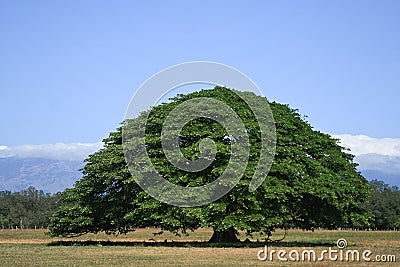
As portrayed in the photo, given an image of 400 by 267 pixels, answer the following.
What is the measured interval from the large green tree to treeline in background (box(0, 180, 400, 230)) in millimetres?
45134

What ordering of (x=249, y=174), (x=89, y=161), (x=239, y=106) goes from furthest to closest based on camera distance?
(x=89, y=161), (x=239, y=106), (x=249, y=174)

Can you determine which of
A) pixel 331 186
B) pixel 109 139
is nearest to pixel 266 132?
pixel 331 186

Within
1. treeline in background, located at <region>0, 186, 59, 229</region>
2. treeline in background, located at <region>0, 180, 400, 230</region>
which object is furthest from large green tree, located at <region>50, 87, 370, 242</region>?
treeline in background, located at <region>0, 186, 59, 229</region>

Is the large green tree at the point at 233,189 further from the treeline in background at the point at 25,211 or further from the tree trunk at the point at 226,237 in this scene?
the treeline in background at the point at 25,211

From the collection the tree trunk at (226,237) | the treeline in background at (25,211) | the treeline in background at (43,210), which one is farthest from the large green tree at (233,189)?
the treeline in background at (25,211)

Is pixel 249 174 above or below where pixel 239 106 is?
below

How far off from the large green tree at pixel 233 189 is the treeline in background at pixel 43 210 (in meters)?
45.1

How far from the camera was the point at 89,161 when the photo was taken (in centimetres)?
5103

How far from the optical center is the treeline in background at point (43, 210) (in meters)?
110

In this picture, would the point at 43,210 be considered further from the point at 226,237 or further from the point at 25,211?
the point at 226,237

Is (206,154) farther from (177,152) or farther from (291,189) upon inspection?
(291,189)

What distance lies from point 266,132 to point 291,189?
14.7 feet

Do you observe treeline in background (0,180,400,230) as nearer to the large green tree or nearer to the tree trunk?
the large green tree

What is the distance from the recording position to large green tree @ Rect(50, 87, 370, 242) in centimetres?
→ 4303
